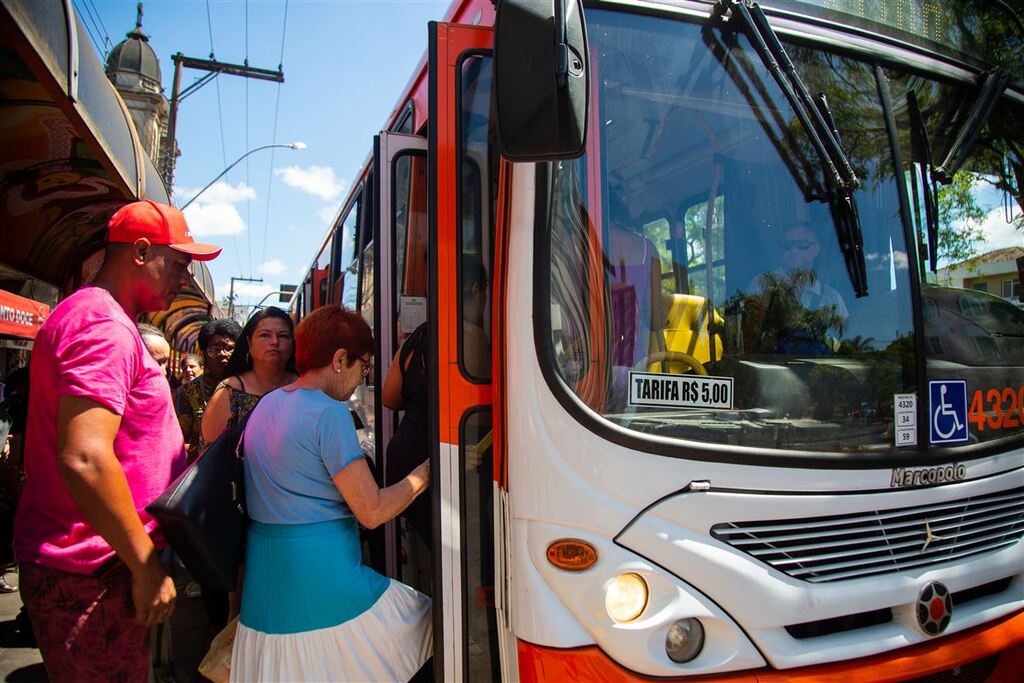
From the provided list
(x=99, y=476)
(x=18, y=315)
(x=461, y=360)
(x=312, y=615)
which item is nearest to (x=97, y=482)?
(x=99, y=476)

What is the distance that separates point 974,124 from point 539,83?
1.74 m

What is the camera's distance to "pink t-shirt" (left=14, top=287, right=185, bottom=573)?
1.82m

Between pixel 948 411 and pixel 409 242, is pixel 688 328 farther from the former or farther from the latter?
pixel 409 242

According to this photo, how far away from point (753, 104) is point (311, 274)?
713 cm

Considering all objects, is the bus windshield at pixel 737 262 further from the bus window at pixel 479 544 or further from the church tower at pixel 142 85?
the church tower at pixel 142 85

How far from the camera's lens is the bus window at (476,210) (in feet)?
7.35

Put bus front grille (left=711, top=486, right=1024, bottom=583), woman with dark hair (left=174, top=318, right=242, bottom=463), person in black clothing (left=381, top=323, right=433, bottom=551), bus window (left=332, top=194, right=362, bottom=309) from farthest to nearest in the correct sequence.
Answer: bus window (left=332, top=194, right=362, bottom=309) → woman with dark hair (left=174, top=318, right=242, bottom=463) → person in black clothing (left=381, top=323, right=433, bottom=551) → bus front grille (left=711, top=486, right=1024, bottom=583)

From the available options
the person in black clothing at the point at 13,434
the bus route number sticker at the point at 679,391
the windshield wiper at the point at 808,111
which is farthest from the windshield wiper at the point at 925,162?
the person in black clothing at the point at 13,434

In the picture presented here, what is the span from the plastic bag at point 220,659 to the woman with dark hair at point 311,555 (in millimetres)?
155

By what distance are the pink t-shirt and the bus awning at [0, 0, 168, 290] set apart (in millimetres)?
1182

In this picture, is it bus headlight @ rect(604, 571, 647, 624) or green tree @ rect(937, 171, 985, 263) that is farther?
green tree @ rect(937, 171, 985, 263)

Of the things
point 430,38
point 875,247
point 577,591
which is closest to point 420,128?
point 430,38

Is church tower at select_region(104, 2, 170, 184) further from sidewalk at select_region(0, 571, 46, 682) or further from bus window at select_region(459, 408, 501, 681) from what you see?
bus window at select_region(459, 408, 501, 681)

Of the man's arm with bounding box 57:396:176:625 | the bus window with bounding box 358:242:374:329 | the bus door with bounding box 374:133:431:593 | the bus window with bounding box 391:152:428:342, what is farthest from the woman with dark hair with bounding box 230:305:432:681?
the bus window with bounding box 358:242:374:329
